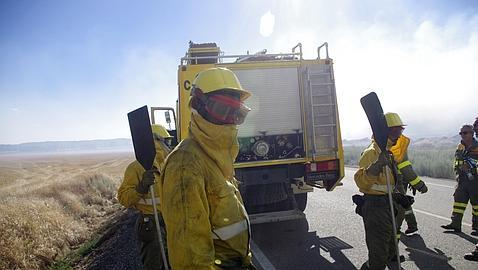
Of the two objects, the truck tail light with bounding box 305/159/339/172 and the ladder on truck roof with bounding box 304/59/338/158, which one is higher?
the ladder on truck roof with bounding box 304/59/338/158

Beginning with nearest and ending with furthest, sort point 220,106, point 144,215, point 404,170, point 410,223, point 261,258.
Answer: point 220,106
point 144,215
point 404,170
point 261,258
point 410,223

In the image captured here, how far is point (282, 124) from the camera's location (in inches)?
256

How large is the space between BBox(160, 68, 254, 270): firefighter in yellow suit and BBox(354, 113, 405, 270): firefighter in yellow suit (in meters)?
2.41

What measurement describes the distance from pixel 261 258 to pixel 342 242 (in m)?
1.45

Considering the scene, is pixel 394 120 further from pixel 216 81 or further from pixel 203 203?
pixel 203 203

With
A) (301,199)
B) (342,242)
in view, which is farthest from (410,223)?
(301,199)

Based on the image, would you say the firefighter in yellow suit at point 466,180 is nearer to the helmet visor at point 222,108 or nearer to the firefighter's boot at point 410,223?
the firefighter's boot at point 410,223

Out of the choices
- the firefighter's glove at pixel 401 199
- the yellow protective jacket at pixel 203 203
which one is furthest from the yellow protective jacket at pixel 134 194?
the firefighter's glove at pixel 401 199

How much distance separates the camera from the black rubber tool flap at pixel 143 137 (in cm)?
334

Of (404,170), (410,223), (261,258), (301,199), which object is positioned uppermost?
(404,170)

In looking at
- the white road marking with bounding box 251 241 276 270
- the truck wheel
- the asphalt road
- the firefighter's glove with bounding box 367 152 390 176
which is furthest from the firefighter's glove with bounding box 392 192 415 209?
the truck wheel

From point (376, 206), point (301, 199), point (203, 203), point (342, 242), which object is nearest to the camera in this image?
point (203, 203)

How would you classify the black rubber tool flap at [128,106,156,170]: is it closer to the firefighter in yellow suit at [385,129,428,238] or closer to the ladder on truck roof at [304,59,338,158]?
the firefighter in yellow suit at [385,129,428,238]

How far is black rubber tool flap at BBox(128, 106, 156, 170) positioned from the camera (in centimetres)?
334
